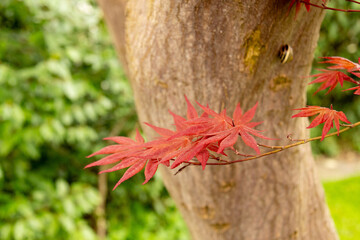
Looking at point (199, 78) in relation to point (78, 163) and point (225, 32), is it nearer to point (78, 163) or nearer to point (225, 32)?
point (225, 32)

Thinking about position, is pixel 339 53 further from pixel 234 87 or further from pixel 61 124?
pixel 234 87

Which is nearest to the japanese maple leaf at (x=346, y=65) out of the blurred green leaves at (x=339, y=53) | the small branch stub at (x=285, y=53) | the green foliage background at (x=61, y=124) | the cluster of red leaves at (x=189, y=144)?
the small branch stub at (x=285, y=53)

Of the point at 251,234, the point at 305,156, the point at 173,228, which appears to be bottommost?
the point at 173,228

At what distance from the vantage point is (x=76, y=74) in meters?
2.63

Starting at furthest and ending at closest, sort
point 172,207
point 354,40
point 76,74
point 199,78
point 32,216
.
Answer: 1. point 354,40
2. point 172,207
3. point 76,74
4. point 32,216
5. point 199,78

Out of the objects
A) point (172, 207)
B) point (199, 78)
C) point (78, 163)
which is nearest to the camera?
point (199, 78)

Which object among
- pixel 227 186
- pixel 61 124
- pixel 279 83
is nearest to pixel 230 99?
pixel 279 83

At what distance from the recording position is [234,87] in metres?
1.09

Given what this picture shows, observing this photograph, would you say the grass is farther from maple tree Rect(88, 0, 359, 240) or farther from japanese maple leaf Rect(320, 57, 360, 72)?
japanese maple leaf Rect(320, 57, 360, 72)

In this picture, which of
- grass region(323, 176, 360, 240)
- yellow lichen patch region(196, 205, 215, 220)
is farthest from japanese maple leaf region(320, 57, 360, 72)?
grass region(323, 176, 360, 240)

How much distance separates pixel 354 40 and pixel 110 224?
3.97 m

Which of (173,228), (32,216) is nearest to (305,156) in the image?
(32,216)

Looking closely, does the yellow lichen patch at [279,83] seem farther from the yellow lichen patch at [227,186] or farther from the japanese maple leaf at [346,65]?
the yellow lichen patch at [227,186]

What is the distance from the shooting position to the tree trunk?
3.23 ft
